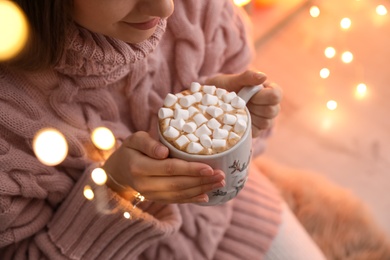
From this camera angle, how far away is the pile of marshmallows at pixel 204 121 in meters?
0.56

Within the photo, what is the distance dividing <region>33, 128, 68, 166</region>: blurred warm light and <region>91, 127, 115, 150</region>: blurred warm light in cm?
5

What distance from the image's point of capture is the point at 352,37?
1.50 meters

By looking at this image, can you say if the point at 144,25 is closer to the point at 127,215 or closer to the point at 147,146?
the point at 147,146

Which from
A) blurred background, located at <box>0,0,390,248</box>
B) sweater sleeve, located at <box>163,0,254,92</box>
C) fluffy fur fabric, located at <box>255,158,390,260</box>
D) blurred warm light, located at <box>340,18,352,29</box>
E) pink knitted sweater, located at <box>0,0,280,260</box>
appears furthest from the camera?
blurred warm light, located at <box>340,18,352,29</box>

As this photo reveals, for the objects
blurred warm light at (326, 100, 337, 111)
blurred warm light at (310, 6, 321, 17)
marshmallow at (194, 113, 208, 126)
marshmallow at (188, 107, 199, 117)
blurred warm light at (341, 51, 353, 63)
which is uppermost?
marshmallow at (188, 107, 199, 117)

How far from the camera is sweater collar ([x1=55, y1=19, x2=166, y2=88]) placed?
63 cm

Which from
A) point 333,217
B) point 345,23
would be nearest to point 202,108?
point 333,217

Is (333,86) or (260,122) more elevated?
(260,122)

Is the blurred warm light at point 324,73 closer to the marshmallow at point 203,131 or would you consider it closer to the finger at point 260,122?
the finger at point 260,122

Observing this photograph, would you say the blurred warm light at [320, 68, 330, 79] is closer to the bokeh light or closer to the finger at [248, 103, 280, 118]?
the finger at [248, 103, 280, 118]

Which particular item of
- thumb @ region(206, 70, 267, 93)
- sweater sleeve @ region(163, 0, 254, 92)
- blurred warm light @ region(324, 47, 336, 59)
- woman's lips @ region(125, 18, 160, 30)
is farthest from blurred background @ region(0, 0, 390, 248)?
woman's lips @ region(125, 18, 160, 30)

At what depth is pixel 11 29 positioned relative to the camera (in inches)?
24.2

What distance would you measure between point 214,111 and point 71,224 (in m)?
0.29

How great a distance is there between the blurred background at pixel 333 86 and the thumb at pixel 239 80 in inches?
26.2
